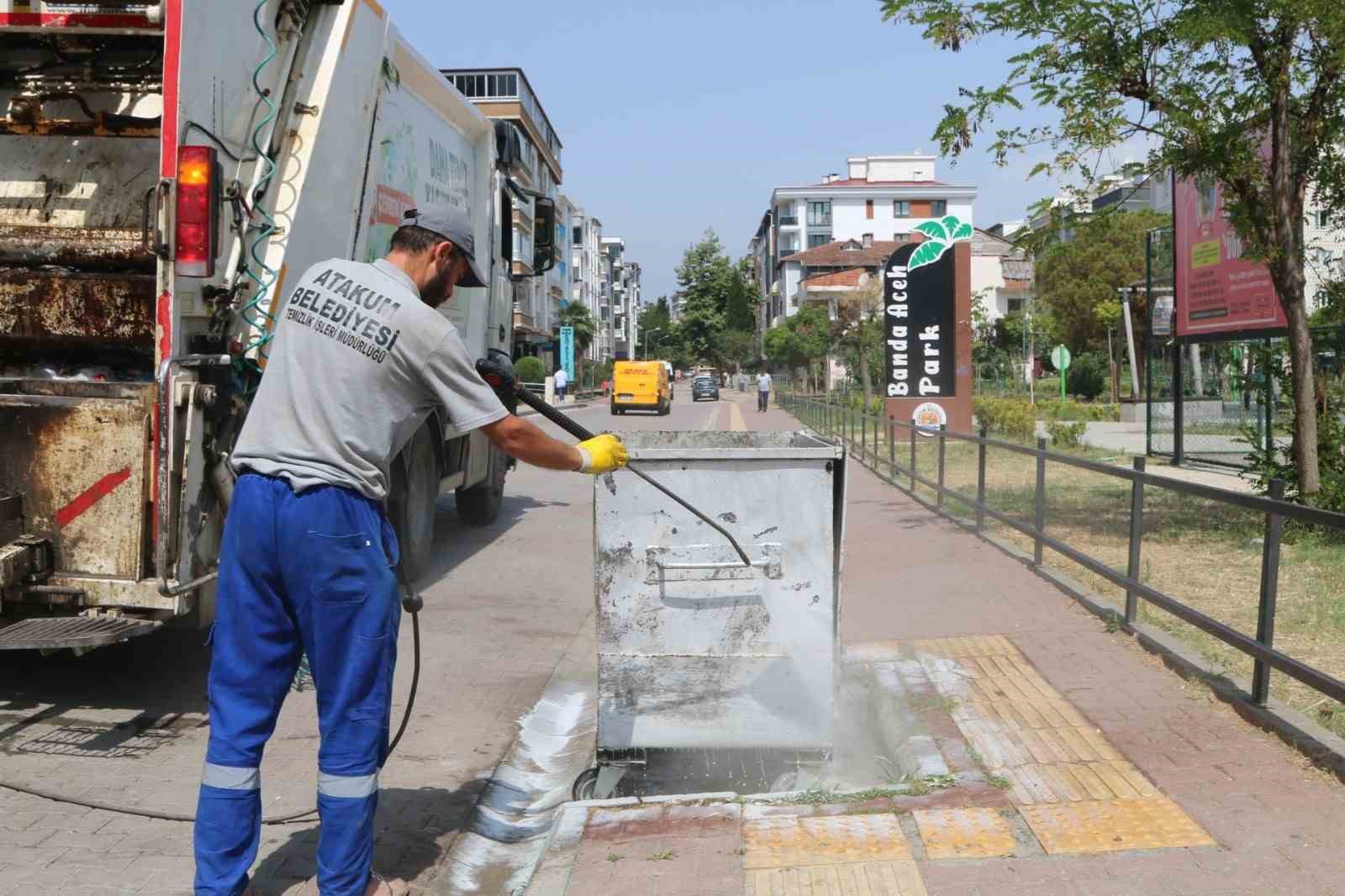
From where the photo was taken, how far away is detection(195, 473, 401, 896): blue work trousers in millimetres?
3514

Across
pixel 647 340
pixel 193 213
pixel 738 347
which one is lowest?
pixel 193 213

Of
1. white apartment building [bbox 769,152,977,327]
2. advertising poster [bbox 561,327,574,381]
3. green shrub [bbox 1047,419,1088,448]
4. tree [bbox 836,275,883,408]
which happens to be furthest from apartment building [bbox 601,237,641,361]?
green shrub [bbox 1047,419,1088,448]

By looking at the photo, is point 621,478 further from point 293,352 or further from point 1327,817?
point 1327,817

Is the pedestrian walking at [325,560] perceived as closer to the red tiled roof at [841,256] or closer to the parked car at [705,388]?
the parked car at [705,388]

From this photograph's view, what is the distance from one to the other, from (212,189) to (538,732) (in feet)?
8.98

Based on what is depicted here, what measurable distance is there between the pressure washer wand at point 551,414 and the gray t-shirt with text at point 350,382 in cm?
37

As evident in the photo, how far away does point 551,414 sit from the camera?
436 centimetres

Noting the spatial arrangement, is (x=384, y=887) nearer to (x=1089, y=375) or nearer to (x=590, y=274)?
(x=1089, y=375)

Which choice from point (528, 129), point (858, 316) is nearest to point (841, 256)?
point (528, 129)

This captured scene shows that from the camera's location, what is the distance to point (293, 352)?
3596mm

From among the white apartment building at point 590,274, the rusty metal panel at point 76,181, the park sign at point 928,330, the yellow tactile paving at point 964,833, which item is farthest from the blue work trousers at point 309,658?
the white apartment building at point 590,274

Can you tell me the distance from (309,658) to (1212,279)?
15254 millimetres

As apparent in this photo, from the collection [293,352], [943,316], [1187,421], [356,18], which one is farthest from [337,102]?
[943,316]

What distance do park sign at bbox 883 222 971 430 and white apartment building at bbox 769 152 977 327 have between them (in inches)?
2951
